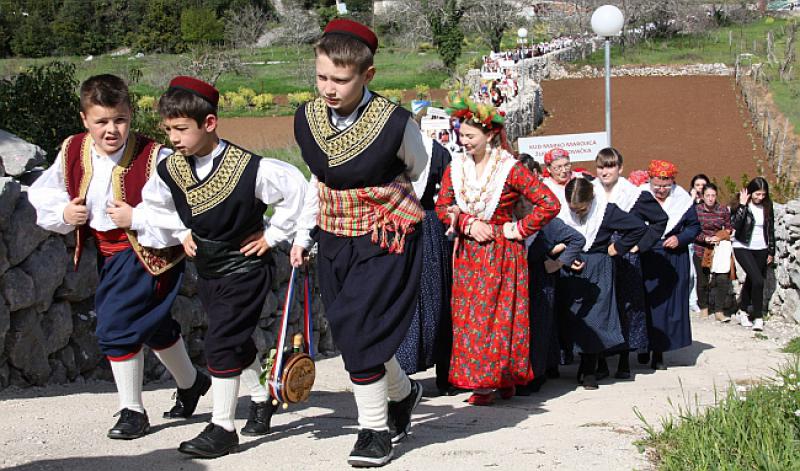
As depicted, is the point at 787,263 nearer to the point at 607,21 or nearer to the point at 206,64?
the point at 607,21

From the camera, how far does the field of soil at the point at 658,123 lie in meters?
26.2

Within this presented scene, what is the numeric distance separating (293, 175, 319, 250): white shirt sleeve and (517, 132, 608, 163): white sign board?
7876 millimetres

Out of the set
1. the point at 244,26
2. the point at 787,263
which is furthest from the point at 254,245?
the point at 244,26

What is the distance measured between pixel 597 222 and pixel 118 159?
3491 mm


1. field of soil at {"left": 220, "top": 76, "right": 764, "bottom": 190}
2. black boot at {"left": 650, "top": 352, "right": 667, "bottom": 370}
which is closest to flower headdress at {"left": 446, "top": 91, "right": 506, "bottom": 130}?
black boot at {"left": 650, "top": 352, "right": 667, "bottom": 370}

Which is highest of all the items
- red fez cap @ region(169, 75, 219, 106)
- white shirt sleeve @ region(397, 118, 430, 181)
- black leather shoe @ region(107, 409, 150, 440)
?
red fez cap @ region(169, 75, 219, 106)

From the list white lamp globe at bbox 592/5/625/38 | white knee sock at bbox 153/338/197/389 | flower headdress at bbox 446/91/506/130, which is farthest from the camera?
white lamp globe at bbox 592/5/625/38

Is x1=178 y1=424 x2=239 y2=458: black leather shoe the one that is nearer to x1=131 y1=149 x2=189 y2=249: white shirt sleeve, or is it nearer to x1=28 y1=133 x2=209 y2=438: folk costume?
x1=28 y1=133 x2=209 y2=438: folk costume

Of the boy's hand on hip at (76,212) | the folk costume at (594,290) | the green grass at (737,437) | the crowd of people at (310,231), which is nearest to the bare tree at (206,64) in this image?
the folk costume at (594,290)

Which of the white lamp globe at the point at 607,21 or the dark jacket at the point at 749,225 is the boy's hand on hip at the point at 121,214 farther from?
the white lamp globe at the point at 607,21

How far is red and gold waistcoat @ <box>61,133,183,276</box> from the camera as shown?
514cm

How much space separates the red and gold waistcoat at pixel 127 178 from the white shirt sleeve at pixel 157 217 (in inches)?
3.6

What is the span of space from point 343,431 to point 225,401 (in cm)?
73

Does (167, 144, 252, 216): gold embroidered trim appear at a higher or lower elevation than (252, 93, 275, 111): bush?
lower
